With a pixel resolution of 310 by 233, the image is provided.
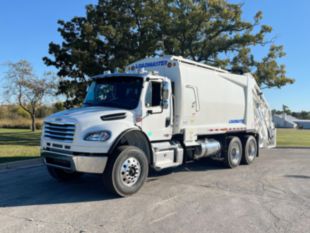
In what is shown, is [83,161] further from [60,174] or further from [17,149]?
[17,149]

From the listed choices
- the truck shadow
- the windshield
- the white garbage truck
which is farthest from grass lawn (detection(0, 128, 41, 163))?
the windshield

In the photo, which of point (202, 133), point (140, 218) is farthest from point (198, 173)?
point (140, 218)

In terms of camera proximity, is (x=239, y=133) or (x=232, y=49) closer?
(x=239, y=133)

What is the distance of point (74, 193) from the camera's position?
22.0 feet

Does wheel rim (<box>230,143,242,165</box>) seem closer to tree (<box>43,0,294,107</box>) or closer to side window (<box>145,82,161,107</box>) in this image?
side window (<box>145,82,161,107</box>)

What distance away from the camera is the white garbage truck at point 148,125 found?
6.20 m

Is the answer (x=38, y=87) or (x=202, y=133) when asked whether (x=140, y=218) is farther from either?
(x=38, y=87)

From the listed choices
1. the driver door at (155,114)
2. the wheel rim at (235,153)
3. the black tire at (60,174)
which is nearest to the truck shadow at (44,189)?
the black tire at (60,174)

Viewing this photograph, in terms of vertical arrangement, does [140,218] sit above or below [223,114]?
below

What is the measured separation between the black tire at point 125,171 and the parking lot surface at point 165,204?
0.23 meters

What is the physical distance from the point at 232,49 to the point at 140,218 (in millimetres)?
18777

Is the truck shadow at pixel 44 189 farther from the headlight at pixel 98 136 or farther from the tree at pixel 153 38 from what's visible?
the tree at pixel 153 38

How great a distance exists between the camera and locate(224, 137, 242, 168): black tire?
1029cm

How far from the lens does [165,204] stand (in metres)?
5.94
